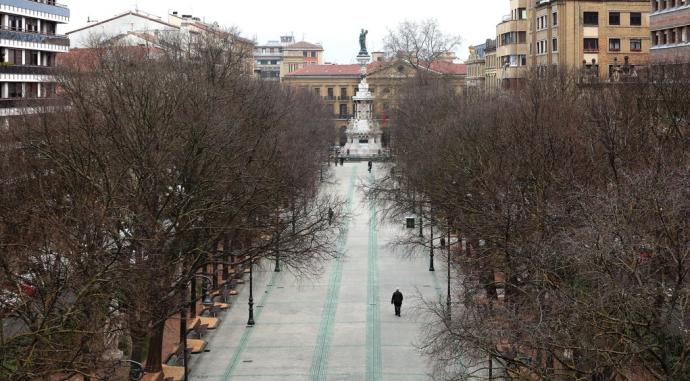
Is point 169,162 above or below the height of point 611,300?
above

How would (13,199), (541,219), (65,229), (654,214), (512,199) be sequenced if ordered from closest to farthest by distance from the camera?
(654,214) → (65,229) → (541,219) → (512,199) → (13,199)

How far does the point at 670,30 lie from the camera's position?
185 ft

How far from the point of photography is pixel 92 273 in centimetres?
2292

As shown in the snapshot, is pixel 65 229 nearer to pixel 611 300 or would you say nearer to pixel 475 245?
pixel 611 300

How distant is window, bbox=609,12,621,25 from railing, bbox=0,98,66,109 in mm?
43086

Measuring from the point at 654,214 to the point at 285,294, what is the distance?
82.3 ft

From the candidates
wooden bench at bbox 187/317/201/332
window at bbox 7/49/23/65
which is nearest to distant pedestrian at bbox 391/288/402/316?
A: wooden bench at bbox 187/317/201/332

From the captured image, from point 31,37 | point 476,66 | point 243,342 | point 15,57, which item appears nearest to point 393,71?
point 476,66

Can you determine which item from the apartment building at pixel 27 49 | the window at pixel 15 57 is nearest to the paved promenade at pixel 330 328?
the apartment building at pixel 27 49

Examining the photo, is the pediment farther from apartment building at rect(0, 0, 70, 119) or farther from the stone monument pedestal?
apartment building at rect(0, 0, 70, 119)

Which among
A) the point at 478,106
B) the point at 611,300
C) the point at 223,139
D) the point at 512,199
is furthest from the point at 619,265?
the point at 478,106

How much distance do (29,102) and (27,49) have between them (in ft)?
34.1

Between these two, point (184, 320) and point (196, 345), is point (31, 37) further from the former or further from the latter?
point (184, 320)

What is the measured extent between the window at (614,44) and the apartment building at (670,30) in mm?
18336
